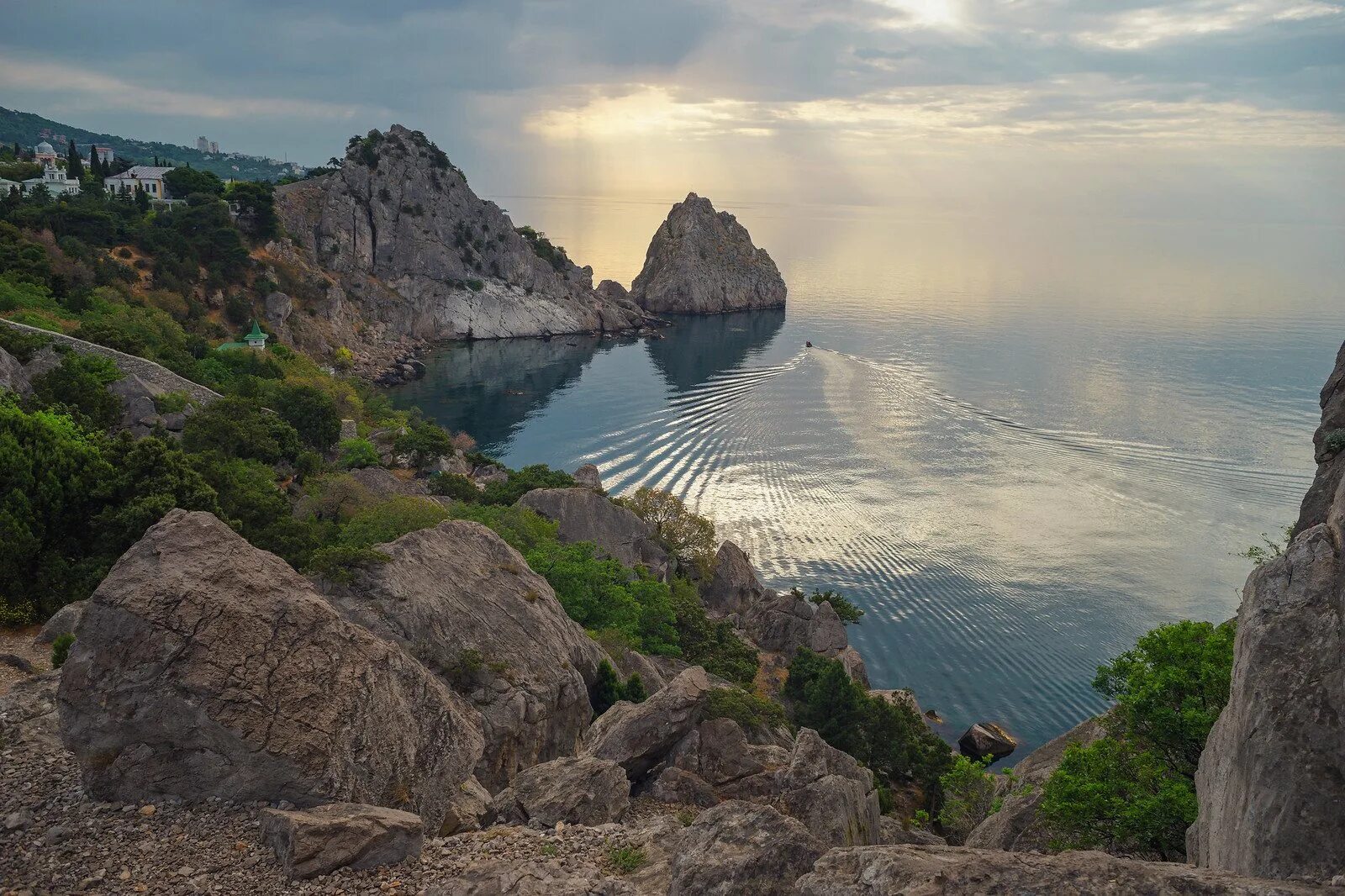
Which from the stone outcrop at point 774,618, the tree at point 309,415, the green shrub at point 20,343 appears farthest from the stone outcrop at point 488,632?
the tree at point 309,415

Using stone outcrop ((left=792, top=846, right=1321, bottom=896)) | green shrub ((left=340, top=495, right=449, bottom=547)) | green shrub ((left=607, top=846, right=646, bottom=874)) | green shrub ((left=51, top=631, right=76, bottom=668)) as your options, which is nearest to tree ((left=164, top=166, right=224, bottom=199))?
green shrub ((left=340, top=495, right=449, bottom=547))

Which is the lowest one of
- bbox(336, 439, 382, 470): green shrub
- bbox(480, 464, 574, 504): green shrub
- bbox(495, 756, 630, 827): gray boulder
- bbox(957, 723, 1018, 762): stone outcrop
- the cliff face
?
bbox(957, 723, 1018, 762): stone outcrop

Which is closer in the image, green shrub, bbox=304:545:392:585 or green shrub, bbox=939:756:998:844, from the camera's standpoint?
green shrub, bbox=304:545:392:585

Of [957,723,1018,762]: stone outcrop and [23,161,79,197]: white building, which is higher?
[23,161,79,197]: white building

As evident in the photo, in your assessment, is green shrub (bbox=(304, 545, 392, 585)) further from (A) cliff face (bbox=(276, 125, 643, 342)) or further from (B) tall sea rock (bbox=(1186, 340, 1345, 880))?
(A) cliff face (bbox=(276, 125, 643, 342))

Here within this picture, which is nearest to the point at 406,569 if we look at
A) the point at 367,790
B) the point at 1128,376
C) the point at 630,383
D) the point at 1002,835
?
the point at 367,790

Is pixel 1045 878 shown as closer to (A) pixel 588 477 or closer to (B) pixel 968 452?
(A) pixel 588 477

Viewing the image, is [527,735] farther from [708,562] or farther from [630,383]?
[630,383]

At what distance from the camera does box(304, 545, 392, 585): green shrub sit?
18078mm

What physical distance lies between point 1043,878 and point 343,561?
1498 cm

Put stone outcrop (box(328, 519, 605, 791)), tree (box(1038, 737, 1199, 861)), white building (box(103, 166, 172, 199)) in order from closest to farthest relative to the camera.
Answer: tree (box(1038, 737, 1199, 861)) → stone outcrop (box(328, 519, 605, 791)) → white building (box(103, 166, 172, 199))

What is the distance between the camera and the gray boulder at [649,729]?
1831 centimetres

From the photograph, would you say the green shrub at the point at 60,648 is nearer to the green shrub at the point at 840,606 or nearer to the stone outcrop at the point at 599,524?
the stone outcrop at the point at 599,524

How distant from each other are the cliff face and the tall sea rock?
111 m
